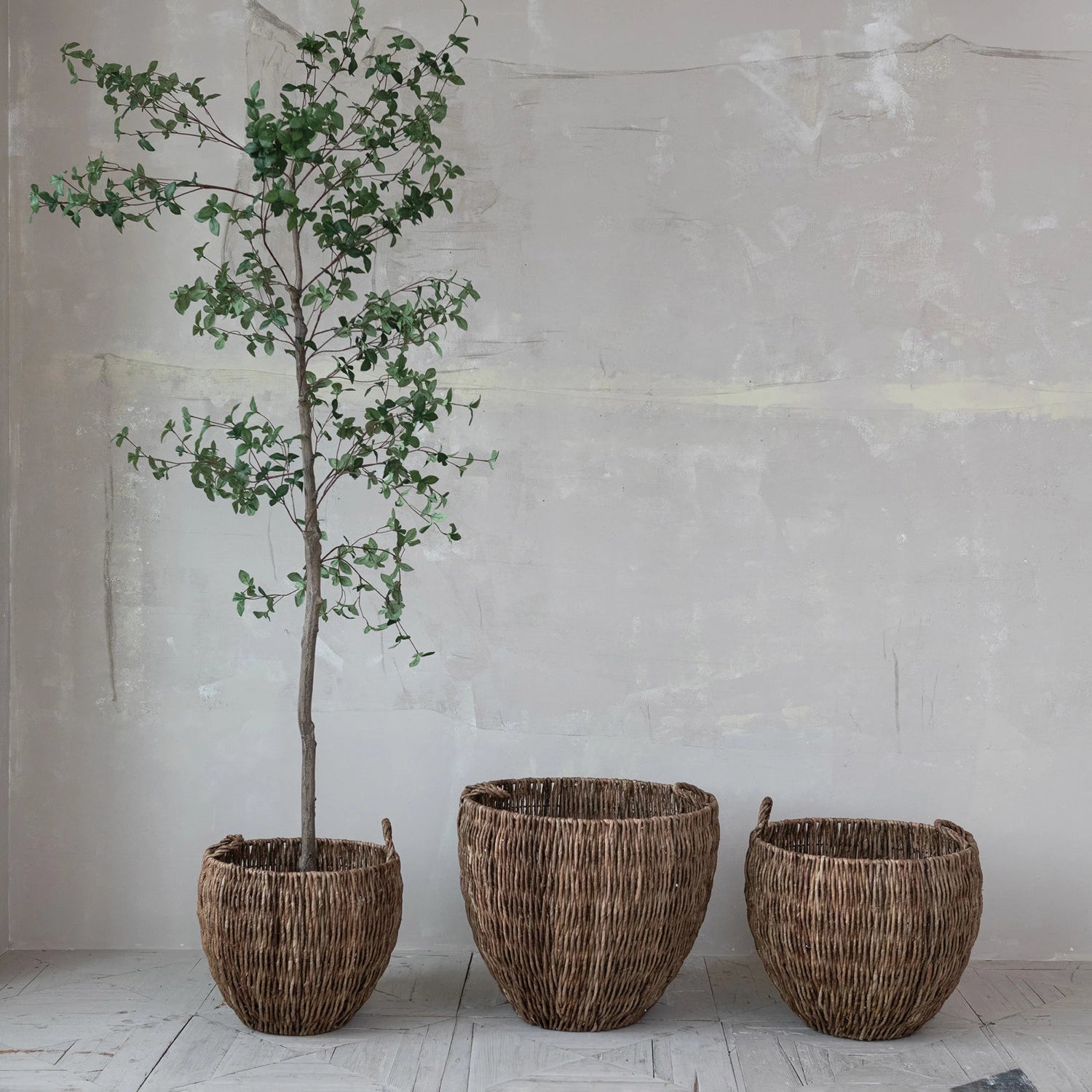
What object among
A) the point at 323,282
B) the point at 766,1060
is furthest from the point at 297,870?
the point at 323,282

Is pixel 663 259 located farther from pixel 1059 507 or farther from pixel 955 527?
pixel 1059 507

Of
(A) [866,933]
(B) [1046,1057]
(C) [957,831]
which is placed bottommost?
(B) [1046,1057]

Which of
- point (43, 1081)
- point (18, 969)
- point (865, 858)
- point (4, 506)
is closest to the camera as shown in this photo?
point (43, 1081)

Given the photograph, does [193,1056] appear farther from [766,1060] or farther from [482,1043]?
[766,1060]

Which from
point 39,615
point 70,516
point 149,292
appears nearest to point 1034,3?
point 149,292

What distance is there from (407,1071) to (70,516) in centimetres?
141

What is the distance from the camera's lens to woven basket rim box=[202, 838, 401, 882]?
2.00 metres

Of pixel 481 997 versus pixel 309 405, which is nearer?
pixel 309 405

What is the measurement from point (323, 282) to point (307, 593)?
2.57 ft

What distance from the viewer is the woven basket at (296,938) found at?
1.99 m

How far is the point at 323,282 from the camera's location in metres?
2.56

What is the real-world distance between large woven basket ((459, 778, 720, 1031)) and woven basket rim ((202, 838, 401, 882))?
15 cm

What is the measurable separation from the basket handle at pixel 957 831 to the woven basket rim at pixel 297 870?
108 centimetres

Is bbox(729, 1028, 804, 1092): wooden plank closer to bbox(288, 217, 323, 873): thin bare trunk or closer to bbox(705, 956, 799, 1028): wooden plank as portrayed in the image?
bbox(705, 956, 799, 1028): wooden plank
